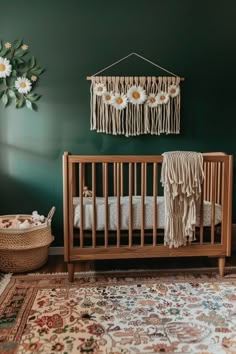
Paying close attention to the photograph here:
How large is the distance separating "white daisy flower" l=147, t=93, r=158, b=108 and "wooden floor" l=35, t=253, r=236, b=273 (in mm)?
1407

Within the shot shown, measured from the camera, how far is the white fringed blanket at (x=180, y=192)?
2305mm

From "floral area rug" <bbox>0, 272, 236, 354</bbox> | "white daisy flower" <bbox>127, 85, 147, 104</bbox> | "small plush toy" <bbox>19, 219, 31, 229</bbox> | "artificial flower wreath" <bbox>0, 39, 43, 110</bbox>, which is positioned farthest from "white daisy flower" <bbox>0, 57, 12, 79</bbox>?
"floral area rug" <bbox>0, 272, 236, 354</bbox>

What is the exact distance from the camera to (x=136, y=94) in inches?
121

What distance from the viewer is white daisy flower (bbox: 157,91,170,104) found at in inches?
122

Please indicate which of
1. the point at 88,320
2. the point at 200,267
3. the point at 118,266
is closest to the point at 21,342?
the point at 88,320

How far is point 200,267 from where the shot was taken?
268 cm

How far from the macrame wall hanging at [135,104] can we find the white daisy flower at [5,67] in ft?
2.37

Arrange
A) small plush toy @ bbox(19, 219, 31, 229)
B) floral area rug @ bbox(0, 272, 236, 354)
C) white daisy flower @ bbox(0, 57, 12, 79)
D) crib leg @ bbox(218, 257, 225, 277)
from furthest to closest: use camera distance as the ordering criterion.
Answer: white daisy flower @ bbox(0, 57, 12, 79), small plush toy @ bbox(19, 219, 31, 229), crib leg @ bbox(218, 257, 225, 277), floral area rug @ bbox(0, 272, 236, 354)

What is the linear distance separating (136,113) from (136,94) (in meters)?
0.17

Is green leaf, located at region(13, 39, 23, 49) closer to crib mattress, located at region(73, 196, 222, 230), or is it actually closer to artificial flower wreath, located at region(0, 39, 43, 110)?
artificial flower wreath, located at region(0, 39, 43, 110)

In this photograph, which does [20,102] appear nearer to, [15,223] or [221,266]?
[15,223]

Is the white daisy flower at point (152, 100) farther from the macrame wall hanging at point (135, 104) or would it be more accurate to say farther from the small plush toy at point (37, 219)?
the small plush toy at point (37, 219)

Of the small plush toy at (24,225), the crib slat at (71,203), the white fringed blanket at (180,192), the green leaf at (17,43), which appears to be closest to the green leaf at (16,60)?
the green leaf at (17,43)

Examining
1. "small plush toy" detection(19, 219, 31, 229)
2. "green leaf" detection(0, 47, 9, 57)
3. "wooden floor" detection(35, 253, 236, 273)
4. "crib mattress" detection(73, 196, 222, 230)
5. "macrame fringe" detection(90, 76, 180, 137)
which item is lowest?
"wooden floor" detection(35, 253, 236, 273)
